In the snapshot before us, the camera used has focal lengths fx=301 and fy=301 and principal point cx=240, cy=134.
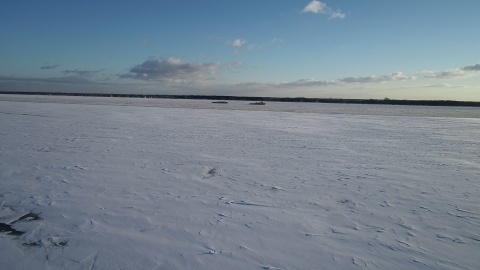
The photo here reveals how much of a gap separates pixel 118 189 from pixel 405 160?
7152mm

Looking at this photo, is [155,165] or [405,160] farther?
[405,160]

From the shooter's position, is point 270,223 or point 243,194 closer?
point 270,223

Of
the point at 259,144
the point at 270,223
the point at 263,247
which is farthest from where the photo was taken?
the point at 259,144

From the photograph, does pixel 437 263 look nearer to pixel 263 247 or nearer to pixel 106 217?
pixel 263 247

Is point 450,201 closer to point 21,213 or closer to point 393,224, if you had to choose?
point 393,224

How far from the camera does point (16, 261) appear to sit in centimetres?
315

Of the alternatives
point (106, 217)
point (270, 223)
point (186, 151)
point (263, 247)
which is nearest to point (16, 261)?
point (106, 217)

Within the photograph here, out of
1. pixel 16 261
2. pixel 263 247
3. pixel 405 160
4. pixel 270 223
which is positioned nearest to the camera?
pixel 16 261

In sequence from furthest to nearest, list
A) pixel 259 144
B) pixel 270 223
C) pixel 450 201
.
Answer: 1. pixel 259 144
2. pixel 450 201
3. pixel 270 223

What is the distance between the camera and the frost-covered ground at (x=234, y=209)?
3.34 metres

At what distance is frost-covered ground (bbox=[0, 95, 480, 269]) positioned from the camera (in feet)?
11.0

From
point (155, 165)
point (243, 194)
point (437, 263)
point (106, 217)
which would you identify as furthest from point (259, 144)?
point (437, 263)

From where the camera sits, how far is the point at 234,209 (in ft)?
15.1

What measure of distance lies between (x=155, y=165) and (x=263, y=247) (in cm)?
424
